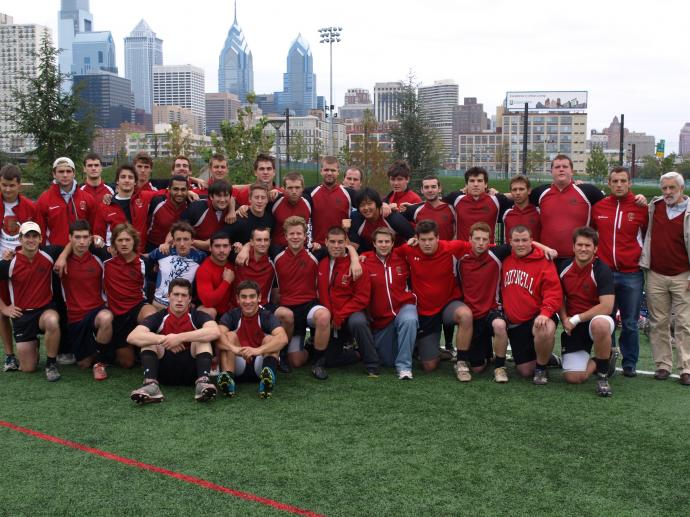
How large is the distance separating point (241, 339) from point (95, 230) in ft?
7.44

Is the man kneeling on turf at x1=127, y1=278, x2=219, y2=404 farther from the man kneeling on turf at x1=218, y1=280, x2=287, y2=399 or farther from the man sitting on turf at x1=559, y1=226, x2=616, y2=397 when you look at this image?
the man sitting on turf at x1=559, y1=226, x2=616, y2=397

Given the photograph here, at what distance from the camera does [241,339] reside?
6203 mm

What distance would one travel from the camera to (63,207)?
7191mm

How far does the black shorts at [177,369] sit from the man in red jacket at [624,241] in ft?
13.0

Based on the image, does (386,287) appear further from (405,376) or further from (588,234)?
(588,234)

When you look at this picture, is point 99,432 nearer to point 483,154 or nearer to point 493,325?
point 493,325

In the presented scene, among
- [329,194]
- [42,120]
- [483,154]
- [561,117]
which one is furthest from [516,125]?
[329,194]

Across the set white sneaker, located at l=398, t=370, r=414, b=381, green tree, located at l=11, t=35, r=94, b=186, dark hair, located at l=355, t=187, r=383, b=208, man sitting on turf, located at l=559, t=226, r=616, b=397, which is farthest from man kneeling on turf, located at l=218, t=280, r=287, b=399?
green tree, located at l=11, t=35, r=94, b=186

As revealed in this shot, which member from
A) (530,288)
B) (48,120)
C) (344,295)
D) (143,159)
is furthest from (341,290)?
(48,120)

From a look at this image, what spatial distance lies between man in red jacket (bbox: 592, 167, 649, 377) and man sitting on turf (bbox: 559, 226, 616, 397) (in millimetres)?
377

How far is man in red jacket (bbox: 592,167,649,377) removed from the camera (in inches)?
256

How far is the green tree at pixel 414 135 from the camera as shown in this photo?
1009 inches

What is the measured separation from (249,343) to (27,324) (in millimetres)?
2236

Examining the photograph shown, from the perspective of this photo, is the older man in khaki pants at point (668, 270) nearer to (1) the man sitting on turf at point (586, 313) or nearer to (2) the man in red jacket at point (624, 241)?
(2) the man in red jacket at point (624, 241)
